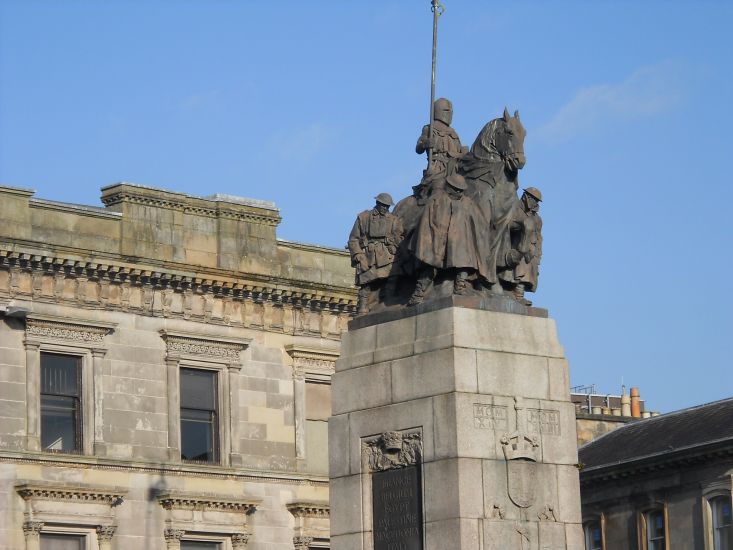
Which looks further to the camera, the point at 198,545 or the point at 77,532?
the point at 198,545

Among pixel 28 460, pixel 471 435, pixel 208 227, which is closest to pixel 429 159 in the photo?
pixel 471 435

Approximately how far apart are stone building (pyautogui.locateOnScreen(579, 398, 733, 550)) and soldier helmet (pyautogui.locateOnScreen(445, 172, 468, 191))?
3321 cm

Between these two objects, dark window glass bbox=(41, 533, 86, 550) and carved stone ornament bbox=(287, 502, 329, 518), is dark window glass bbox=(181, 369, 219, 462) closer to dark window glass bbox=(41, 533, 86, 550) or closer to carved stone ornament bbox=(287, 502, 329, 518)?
carved stone ornament bbox=(287, 502, 329, 518)

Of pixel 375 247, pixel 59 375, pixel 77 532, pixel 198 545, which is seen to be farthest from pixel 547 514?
pixel 198 545

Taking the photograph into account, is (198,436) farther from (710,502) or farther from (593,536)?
(593,536)

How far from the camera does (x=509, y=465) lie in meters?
27.3

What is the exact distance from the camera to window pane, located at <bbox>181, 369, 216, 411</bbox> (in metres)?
51.1

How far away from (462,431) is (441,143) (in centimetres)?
437

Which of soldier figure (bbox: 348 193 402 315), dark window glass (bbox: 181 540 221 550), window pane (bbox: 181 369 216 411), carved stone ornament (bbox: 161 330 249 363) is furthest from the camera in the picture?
window pane (bbox: 181 369 216 411)

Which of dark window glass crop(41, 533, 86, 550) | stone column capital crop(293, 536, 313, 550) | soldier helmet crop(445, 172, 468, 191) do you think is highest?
soldier helmet crop(445, 172, 468, 191)

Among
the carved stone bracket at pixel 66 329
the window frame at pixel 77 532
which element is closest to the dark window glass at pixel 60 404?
the carved stone bracket at pixel 66 329

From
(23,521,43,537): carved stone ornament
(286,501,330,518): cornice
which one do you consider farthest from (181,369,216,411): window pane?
(23,521,43,537): carved stone ornament

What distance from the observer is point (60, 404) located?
48.6m

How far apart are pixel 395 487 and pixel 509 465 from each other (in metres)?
1.50
